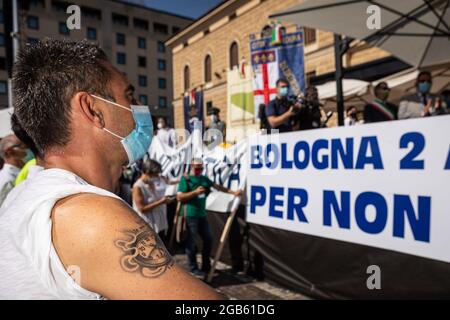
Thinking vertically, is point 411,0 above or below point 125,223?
above

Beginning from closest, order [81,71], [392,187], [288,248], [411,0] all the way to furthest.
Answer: [81,71], [392,187], [288,248], [411,0]

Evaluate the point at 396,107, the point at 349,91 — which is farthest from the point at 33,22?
the point at 396,107

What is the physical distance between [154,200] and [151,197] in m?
0.07

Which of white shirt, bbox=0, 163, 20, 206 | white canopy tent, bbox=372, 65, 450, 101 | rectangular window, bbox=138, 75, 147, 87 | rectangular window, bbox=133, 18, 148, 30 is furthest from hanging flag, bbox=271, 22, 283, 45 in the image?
rectangular window, bbox=138, 75, 147, 87

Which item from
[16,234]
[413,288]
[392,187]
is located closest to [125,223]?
[16,234]

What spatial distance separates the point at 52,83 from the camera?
114 cm

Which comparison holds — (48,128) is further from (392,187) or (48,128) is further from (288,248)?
(288,248)

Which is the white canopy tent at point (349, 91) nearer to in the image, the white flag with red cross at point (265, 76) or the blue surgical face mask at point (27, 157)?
the white flag with red cross at point (265, 76)

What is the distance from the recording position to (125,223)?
0.92 meters

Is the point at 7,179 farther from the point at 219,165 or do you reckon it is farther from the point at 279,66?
the point at 279,66

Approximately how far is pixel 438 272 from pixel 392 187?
79cm

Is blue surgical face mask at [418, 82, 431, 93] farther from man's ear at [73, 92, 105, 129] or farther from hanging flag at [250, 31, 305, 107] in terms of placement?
man's ear at [73, 92, 105, 129]

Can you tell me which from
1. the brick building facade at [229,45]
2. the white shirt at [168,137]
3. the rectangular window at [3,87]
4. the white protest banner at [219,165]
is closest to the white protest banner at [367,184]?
the white protest banner at [219,165]

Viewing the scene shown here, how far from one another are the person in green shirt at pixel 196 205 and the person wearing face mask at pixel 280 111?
1450 millimetres
